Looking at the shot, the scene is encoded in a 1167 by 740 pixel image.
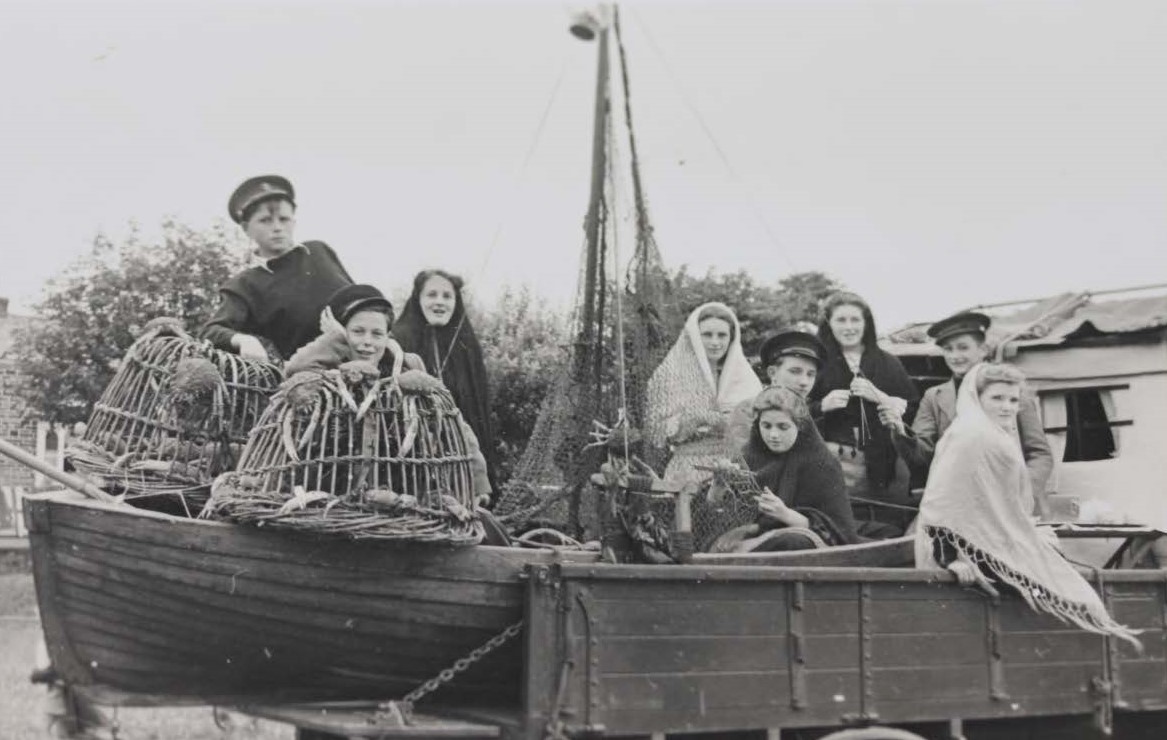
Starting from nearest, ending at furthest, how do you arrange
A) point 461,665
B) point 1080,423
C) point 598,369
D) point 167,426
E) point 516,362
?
point 461,665, point 167,426, point 598,369, point 1080,423, point 516,362

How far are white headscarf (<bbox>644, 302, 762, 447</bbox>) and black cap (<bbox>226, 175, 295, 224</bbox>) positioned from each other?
1.94 metres

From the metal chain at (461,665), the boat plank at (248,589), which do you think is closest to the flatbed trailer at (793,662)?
the metal chain at (461,665)

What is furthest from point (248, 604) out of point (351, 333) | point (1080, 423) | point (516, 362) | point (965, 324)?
point (516, 362)

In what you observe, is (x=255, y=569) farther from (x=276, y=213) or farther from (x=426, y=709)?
(x=276, y=213)

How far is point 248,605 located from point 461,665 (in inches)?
31.5

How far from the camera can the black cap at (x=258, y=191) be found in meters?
6.20

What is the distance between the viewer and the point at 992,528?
19.5ft

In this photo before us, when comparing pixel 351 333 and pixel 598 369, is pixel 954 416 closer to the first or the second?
pixel 598 369

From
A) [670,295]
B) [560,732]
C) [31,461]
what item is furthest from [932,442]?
[31,461]

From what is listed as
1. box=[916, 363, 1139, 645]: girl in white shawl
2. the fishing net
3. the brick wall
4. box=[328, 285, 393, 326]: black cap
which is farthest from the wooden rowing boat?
the brick wall

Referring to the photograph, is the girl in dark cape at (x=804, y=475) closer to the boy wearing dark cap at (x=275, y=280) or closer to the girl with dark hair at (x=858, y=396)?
the girl with dark hair at (x=858, y=396)

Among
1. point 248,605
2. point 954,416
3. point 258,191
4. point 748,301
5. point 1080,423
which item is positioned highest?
point 748,301

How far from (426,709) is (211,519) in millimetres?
1060

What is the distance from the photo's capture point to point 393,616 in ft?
15.6
